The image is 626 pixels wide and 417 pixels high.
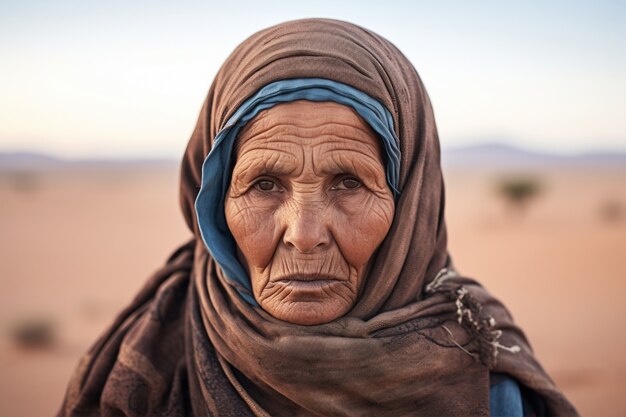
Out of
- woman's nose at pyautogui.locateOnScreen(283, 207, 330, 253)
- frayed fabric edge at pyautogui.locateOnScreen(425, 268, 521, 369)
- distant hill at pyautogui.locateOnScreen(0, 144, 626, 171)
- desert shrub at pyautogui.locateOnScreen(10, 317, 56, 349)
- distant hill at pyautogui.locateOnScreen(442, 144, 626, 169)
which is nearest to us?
woman's nose at pyautogui.locateOnScreen(283, 207, 330, 253)

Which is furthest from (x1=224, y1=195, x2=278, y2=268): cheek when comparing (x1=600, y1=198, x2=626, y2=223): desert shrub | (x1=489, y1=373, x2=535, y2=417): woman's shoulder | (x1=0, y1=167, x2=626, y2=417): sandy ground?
(x1=600, y1=198, x2=626, y2=223): desert shrub

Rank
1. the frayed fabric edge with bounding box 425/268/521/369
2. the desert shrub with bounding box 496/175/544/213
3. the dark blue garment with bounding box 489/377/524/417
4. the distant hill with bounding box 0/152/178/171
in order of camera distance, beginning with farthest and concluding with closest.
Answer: the distant hill with bounding box 0/152/178/171
the desert shrub with bounding box 496/175/544/213
the dark blue garment with bounding box 489/377/524/417
the frayed fabric edge with bounding box 425/268/521/369

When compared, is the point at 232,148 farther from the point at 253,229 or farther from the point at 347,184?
the point at 347,184

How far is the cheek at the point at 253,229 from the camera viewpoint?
8.30ft

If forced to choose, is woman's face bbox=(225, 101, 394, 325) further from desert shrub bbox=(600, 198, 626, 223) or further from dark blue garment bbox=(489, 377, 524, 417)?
desert shrub bbox=(600, 198, 626, 223)

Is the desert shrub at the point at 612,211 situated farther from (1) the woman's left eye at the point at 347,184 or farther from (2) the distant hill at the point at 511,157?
(2) the distant hill at the point at 511,157

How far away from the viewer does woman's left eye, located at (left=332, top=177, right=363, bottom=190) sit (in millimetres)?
2545

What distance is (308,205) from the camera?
Answer: 97.3 inches

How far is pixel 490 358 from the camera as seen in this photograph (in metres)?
2.69

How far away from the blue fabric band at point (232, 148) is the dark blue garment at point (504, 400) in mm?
854

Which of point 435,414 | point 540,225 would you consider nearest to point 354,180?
point 435,414

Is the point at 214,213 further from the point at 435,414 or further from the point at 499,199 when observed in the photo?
the point at 499,199

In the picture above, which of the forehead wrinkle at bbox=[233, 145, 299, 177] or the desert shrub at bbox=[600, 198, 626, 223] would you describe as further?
the desert shrub at bbox=[600, 198, 626, 223]

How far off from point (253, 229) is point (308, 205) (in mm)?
220
